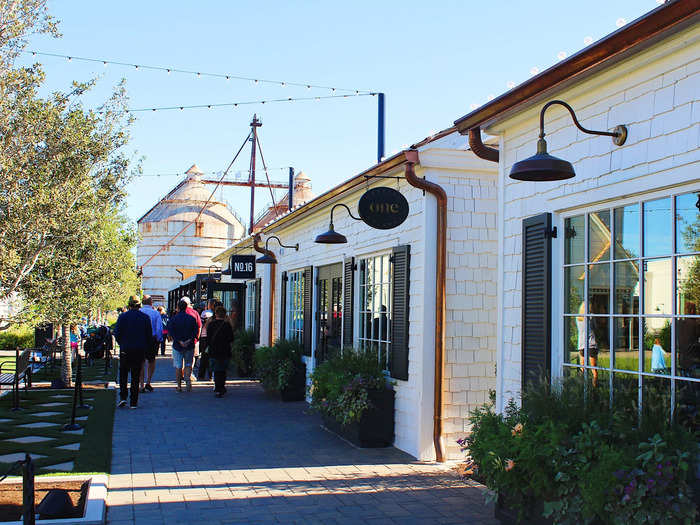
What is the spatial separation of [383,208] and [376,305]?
Answer: 172 centimetres

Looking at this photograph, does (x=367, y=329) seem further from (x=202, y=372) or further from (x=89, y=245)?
(x=202, y=372)

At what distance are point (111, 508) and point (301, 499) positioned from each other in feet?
4.91

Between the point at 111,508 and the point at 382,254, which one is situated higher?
the point at 382,254

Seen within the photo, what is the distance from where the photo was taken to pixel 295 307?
13195 mm

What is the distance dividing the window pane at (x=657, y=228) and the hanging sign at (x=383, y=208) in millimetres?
3329

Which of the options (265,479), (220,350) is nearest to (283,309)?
(220,350)

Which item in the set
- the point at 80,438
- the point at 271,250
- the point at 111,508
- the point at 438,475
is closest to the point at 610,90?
the point at 438,475

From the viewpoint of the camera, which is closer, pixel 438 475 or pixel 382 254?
pixel 438 475

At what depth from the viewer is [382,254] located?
8.83 m

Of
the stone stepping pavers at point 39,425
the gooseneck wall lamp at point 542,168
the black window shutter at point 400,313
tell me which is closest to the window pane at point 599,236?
the gooseneck wall lamp at point 542,168

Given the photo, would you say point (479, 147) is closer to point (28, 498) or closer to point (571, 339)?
point (571, 339)

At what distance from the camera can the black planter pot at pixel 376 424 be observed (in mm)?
7961

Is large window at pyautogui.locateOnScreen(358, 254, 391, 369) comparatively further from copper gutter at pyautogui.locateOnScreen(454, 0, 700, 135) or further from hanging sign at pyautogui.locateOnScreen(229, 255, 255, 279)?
hanging sign at pyautogui.locateOnScreen(229, 255, 255, 279)

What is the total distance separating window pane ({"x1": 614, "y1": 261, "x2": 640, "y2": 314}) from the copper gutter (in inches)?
54.7
